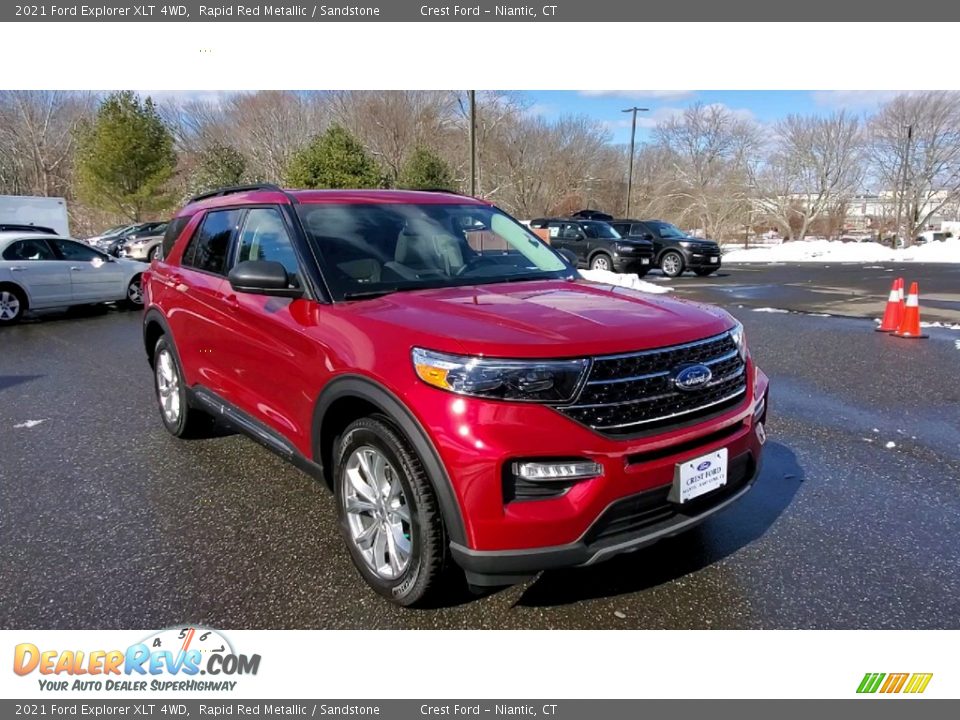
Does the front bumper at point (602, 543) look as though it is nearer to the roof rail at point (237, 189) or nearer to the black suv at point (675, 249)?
the roof rail at point (237, 189)

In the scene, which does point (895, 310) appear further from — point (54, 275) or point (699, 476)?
point (54, 275)

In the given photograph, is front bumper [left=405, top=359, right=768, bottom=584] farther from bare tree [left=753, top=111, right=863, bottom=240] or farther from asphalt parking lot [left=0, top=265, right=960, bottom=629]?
bare tree [left=753, top=111, right=863, bottom=240]

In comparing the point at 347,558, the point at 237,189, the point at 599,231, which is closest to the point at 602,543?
the point at 347,558

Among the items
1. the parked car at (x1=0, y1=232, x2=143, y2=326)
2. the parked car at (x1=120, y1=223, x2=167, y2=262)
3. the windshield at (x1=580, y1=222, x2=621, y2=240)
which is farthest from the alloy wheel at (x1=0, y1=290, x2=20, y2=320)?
the windshield at (x1=580, y1=222, x2=621, y2=240)

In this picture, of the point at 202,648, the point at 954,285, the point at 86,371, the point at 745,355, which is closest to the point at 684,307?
the point at 745,355

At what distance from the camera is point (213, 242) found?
4.22 meters

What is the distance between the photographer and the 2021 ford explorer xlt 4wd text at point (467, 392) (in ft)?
7.21

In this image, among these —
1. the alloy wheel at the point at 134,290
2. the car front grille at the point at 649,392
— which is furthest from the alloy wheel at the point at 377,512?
the alloy wheel at the point at 134,290

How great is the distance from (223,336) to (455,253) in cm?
149

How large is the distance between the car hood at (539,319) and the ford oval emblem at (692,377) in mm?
119

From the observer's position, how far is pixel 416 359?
7.75 ft

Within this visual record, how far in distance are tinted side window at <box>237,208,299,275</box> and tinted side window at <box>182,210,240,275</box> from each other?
0.22 meters

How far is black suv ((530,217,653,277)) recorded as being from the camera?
58.9ft

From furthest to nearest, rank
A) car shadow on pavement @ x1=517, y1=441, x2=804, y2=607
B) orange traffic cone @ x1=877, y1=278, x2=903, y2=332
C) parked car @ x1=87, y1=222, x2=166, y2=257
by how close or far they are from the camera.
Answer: parked car @ x1=87, y1=222, x2=166, y2=257, orange traffic cone @ x1=877, y1=278, x2=903, y2=332, car shadow on pavement @ x1=517, y1=441, x2=804, y2=607
